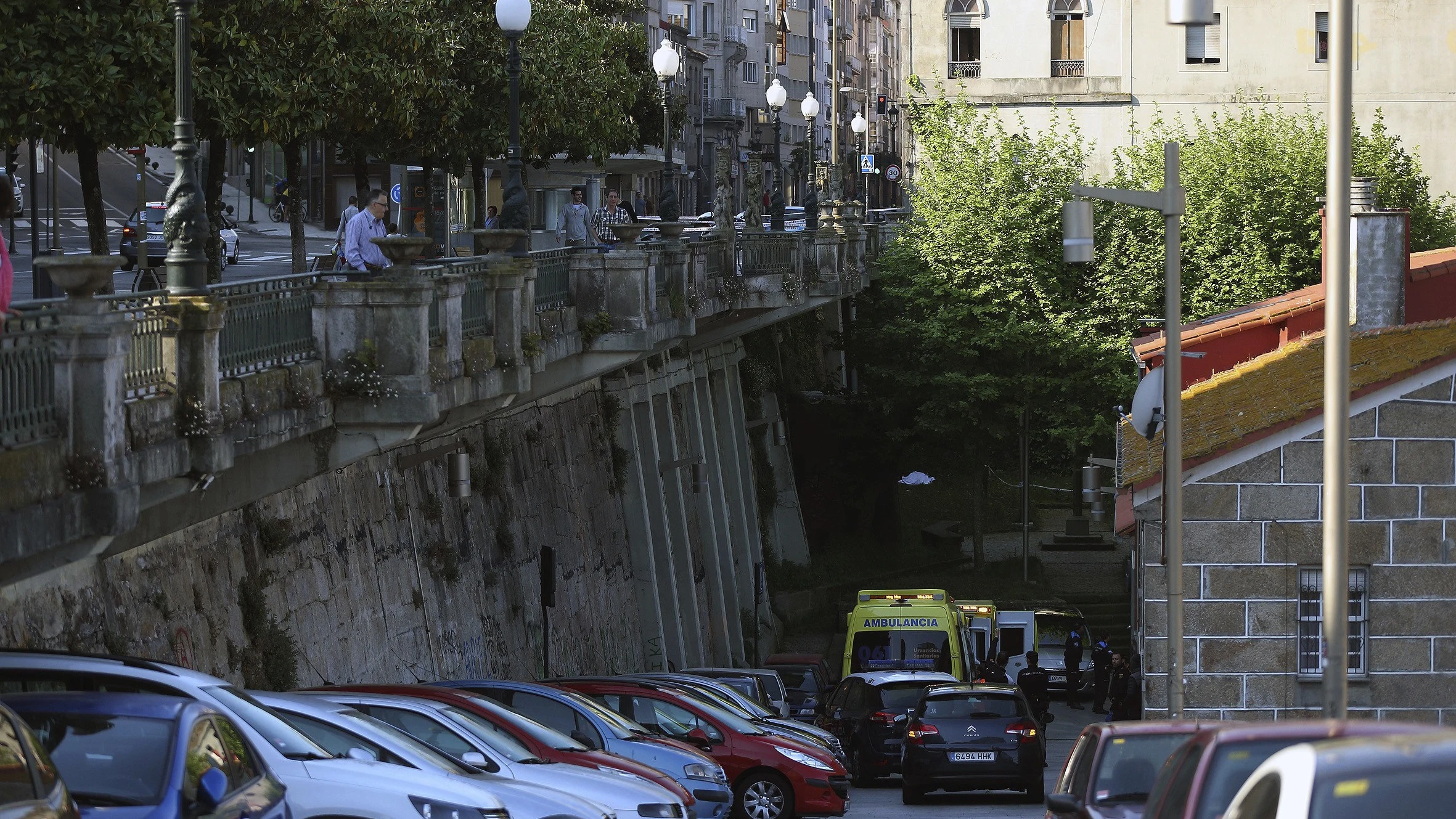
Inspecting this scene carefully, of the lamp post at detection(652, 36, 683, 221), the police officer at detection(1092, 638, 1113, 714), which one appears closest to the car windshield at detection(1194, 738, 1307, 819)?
the lamp post at detection(652, 36, 683, 221)

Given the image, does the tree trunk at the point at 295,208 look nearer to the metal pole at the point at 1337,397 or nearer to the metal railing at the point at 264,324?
the metal railing at the point at 264,324

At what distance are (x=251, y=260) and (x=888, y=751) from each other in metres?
20.9

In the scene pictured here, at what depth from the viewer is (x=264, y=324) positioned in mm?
16031

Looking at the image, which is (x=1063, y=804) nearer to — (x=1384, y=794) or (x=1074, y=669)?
(x=1384, y=794)

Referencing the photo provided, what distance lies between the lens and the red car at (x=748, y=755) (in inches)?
808

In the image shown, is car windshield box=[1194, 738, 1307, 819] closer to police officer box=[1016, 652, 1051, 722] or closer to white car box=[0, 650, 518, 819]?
white car box=[0, 650, 518, 819]

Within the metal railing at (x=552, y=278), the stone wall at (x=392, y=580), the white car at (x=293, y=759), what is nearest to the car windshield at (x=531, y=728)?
the stone wall at (x=392, y=580)

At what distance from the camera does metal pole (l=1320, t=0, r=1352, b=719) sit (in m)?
14.1

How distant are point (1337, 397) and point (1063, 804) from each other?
13.4 feet

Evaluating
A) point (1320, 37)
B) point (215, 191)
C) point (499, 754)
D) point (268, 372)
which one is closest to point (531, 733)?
point (499, 754)

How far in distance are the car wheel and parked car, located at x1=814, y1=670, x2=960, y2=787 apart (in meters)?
6.19

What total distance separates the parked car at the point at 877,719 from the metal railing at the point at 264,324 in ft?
40.6

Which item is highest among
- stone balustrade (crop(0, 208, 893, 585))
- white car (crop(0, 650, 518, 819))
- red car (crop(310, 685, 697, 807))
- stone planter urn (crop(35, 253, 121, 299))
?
stone planter urn (crop(35, 253, 121, 299))

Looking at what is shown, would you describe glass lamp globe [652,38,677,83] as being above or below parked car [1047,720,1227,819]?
above
